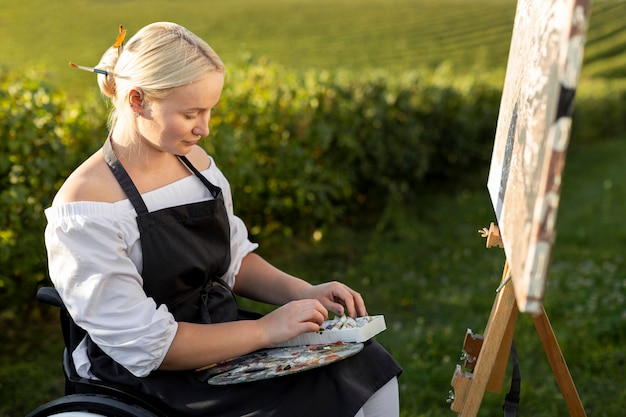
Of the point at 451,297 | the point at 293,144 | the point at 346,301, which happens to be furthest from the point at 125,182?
the point at 293,144

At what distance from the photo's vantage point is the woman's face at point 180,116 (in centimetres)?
185

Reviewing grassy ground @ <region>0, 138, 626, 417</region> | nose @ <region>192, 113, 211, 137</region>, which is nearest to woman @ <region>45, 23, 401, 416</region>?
nose @ <region>192, 113, 211, 137</region>

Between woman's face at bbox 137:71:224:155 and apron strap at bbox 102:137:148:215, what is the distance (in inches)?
3.7

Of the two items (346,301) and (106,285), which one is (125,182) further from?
(346,301)

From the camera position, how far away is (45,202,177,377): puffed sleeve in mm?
1775

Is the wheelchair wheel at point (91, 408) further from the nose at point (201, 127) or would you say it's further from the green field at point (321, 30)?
the green field at point (321, 30)

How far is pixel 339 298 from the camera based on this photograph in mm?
2199

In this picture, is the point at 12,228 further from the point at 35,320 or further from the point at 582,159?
the point at 582,159

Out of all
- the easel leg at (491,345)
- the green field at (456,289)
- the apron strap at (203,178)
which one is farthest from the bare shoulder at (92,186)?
the green field at (456,289)

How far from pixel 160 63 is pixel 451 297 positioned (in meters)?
3.14

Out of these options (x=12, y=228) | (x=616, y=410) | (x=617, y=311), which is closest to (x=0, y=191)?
(x=12, y=228)

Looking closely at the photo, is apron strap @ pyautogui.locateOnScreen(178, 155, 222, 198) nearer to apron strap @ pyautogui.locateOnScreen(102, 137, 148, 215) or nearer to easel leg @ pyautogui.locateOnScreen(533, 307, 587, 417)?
apron strap @ pyautogui.locateOnScreen(102, 137, 148, 215)

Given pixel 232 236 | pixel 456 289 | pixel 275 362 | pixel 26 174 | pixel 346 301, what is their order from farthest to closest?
pixel 456 289, pixel 26 174, pixel 232 236, pixel 346 301, pixel 275 362

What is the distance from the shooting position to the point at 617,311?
4.21 metres
